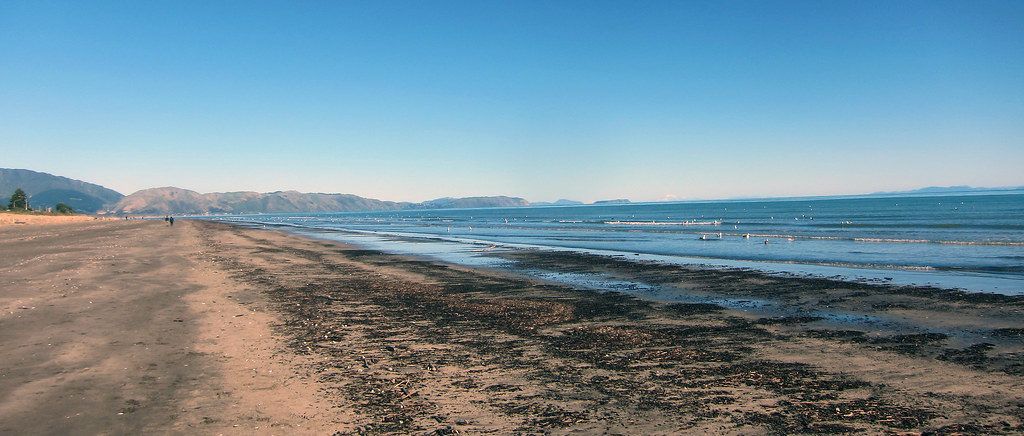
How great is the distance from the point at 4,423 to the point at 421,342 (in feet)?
19.1

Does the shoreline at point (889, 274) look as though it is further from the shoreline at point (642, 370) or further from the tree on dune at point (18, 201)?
the tree on dune at point (18, 201)

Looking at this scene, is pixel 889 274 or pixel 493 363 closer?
pixel 493 363

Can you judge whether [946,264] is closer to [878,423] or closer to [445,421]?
[878,423]

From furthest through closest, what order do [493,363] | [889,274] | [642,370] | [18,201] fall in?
[18,201], [889,274], [493,363], [642,370]

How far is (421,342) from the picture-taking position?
1069cm

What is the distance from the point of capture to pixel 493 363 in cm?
909

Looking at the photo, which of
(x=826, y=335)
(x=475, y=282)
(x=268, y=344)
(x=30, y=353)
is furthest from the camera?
(x=475, y=282)

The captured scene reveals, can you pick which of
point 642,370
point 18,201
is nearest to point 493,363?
point 642,370

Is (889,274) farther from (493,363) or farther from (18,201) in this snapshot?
(18,201)

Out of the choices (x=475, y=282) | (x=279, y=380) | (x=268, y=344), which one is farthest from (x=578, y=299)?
(x=279, y=380)

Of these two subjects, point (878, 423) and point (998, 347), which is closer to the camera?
point (878, 423)

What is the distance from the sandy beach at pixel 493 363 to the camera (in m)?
6.53

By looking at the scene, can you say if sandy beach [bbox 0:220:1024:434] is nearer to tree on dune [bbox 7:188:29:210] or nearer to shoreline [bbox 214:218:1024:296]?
shoreline [bbox 214:218:1024:296]

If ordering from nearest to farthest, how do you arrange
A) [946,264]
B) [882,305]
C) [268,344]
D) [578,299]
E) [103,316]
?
[268,344]
[103,316]
[882,305]
[578,299]
[946,264]
